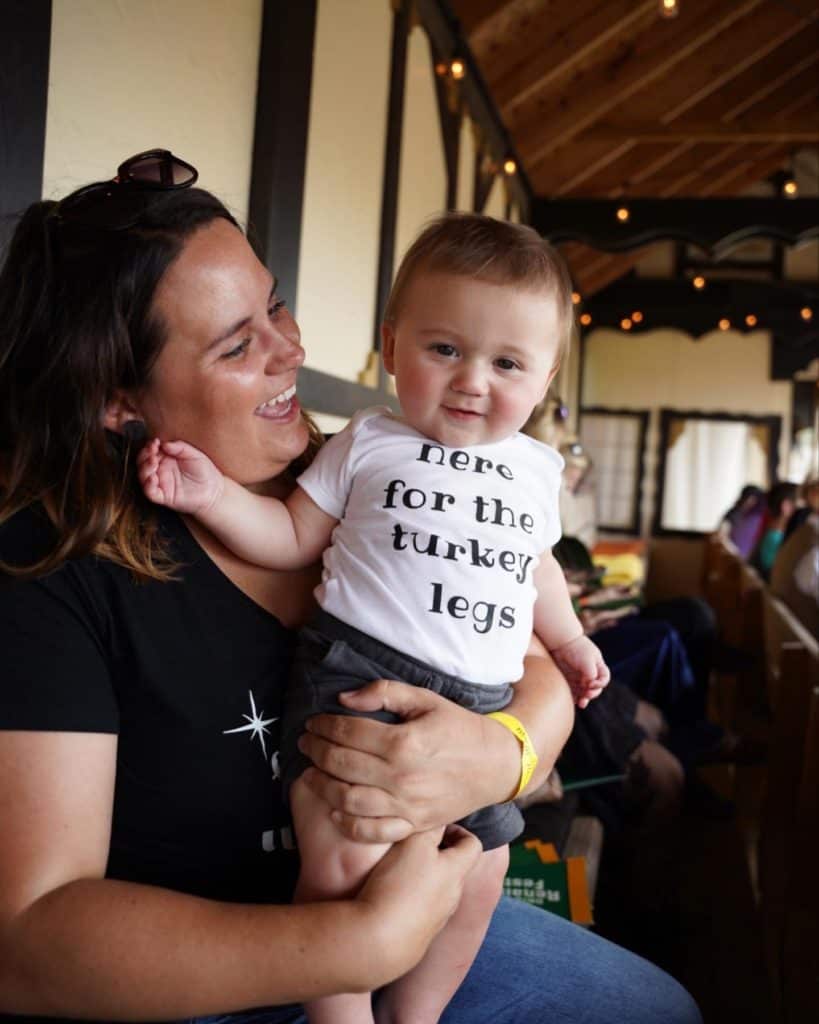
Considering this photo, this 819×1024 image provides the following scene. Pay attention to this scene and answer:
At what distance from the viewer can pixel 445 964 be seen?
49.5 inches

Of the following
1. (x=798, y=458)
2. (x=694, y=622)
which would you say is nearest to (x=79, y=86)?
(x=694, y=622)

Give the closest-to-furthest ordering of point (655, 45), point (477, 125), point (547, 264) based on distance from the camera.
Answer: point (547, 264)
point (477, 125)
point (655, 45)

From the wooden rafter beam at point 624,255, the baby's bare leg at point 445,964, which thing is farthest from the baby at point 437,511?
the wooden rafter beam at point 624,255

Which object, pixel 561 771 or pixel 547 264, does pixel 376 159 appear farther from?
pixel 547 264

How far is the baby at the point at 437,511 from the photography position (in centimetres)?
122

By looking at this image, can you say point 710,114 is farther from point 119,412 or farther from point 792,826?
point 119,412

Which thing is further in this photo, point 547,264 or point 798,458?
point 798,458

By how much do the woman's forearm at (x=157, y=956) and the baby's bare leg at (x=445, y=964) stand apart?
28 cm

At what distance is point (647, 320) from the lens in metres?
12.8

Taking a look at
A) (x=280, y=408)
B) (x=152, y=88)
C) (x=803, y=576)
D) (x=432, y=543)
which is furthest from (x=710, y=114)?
(x=432, y=543)

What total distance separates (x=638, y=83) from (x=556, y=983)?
22.8ft

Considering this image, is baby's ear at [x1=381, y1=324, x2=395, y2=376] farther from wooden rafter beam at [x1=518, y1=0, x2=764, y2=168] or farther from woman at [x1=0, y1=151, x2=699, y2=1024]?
wooden rafter beam at [x1=518, y1=0, x2=764, y2=168]

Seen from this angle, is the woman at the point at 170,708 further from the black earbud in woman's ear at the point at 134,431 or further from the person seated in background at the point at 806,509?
the person seated in background at the point at 806,509

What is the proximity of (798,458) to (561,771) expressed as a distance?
443 inches
